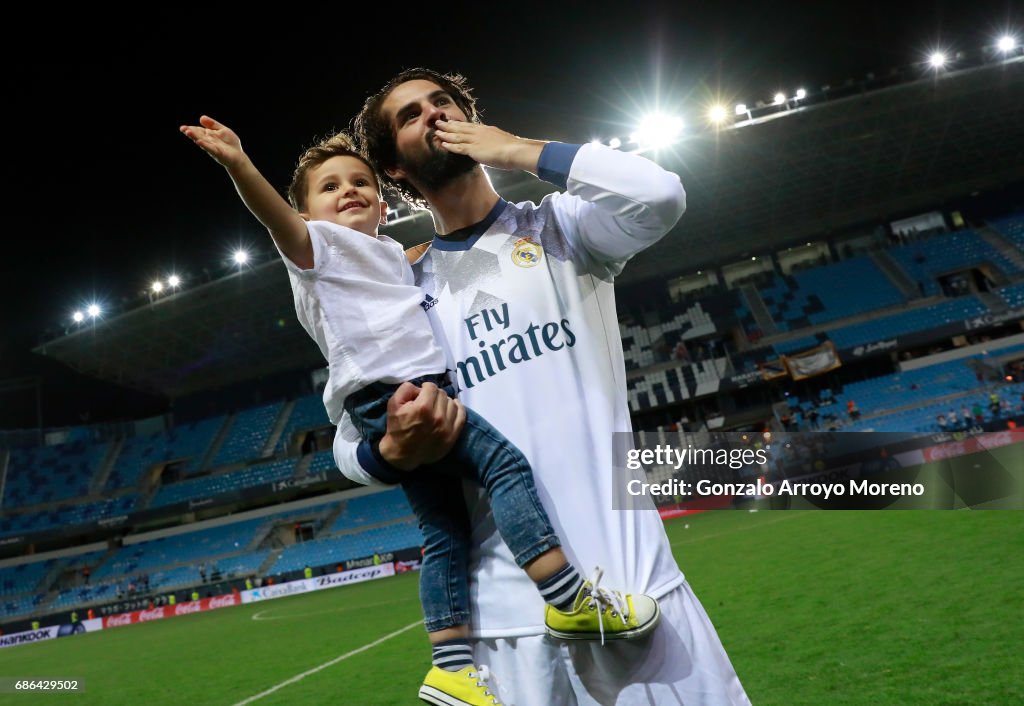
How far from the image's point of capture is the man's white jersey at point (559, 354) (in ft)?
5.90

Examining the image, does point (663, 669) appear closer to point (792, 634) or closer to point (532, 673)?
point (532, 673)

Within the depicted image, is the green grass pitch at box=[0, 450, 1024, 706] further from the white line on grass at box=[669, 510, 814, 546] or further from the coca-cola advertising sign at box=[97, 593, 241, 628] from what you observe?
the coca-cola advertising sign at box=[97, 593, 241, 628]

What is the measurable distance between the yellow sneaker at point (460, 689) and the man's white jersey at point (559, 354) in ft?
0.36

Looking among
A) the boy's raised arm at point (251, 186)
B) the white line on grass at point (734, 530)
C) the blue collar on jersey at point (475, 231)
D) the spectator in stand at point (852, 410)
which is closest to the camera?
the boy's raised arm at point (251, 186)

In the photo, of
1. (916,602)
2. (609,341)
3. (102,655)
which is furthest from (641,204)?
(102,655)

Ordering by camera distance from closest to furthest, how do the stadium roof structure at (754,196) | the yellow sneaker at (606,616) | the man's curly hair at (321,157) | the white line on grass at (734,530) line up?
the yellow sneaker at (606,616)
the man's curly hair at (321,157)
the white line on grass at (734,530)
the stadium roof structure at (754,196)

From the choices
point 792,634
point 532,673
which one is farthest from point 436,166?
point 792,634

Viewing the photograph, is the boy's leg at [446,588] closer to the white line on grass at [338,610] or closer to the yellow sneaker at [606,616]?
the yellow sneaker at [606,616]

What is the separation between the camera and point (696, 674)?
1.73m

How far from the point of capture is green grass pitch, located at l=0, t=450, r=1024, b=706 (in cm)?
517

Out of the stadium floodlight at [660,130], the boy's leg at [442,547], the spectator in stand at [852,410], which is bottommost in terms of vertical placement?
the boy's leg at [442,547]

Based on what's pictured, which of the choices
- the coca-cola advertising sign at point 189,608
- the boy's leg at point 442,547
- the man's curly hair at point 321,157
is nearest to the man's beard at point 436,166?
the man's curly hair at point 321,157

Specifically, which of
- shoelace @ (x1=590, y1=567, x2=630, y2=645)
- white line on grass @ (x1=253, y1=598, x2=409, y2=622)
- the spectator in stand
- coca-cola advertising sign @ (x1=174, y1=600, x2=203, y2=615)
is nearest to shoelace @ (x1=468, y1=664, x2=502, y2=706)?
shoelace @ (x1=590, y1=567, x2=630, y2=645)

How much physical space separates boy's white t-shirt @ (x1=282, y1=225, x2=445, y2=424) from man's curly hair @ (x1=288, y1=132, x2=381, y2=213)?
525 mm
